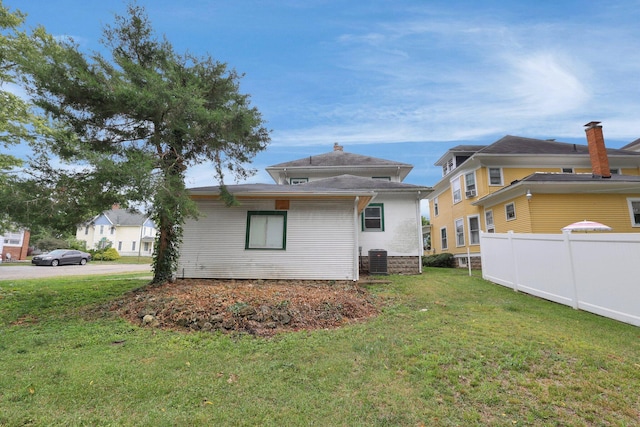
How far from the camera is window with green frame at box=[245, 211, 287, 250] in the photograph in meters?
9.86

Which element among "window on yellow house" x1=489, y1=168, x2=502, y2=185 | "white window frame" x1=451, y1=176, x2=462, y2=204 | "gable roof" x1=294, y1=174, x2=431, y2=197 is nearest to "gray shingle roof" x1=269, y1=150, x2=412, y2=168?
"gable roof" x1=294, y1=174, x2=431, y2=197

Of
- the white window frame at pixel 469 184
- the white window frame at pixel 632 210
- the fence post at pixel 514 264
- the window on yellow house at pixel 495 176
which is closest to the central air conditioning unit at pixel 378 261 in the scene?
the fence post at pixel 514 264

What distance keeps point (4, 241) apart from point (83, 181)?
1260 inches

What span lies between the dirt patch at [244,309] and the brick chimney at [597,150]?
1382 cm

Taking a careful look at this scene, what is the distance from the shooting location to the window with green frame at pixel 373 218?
13.1 meters

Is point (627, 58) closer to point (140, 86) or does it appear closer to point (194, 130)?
point (194, 130)

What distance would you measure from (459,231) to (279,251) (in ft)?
43.0

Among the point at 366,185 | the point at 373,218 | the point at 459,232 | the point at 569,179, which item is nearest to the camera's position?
the point at 569,179

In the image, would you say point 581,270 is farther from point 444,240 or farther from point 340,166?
point 444,240

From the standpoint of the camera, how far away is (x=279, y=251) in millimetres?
9789

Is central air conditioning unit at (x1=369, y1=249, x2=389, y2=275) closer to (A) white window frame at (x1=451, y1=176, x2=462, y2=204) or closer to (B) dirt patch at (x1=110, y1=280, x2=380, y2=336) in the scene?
(B) dirt patch at (x1=110, y1=280, x2=380, y2=336)

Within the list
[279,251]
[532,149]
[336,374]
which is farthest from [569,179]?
[336,374]

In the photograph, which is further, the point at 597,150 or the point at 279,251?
the point at 597,150

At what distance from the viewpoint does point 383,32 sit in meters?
11.0
